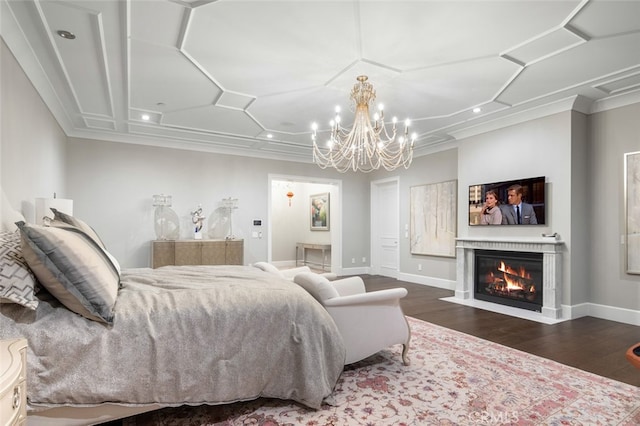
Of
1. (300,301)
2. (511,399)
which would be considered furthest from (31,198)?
(511,399)

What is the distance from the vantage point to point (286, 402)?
2.32 metres

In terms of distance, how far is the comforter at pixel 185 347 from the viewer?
1679mm

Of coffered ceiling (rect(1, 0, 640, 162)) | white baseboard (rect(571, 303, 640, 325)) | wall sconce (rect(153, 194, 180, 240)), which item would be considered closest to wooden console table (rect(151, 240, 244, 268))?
wall sconce (rect(153, 194, 180, 240))

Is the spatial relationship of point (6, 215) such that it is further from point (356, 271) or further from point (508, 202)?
point (356, 271)

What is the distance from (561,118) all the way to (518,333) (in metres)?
2.83

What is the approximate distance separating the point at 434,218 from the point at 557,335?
3206 millimetres

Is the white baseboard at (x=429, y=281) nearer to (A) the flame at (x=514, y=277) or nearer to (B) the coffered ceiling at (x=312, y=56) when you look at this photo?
(A) the flame at (x=514, y=277)

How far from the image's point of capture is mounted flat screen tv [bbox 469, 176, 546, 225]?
478cm

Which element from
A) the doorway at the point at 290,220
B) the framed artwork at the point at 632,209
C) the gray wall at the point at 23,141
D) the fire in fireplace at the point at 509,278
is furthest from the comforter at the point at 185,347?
the doorway at the point at 290,220

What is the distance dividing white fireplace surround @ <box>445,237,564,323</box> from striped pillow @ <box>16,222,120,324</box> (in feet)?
15.7

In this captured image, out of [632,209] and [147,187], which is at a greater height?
[147,187]

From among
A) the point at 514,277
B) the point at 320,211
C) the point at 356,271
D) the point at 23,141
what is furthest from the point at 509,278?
the point at 23,141

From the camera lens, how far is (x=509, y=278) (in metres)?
5.12

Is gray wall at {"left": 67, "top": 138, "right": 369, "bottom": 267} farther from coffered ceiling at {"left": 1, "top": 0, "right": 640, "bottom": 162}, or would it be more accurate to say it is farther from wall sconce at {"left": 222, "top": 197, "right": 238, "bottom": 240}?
coffered ceiling at {"left": 1, "top": 0, "right": 640, "bottom": 162}
